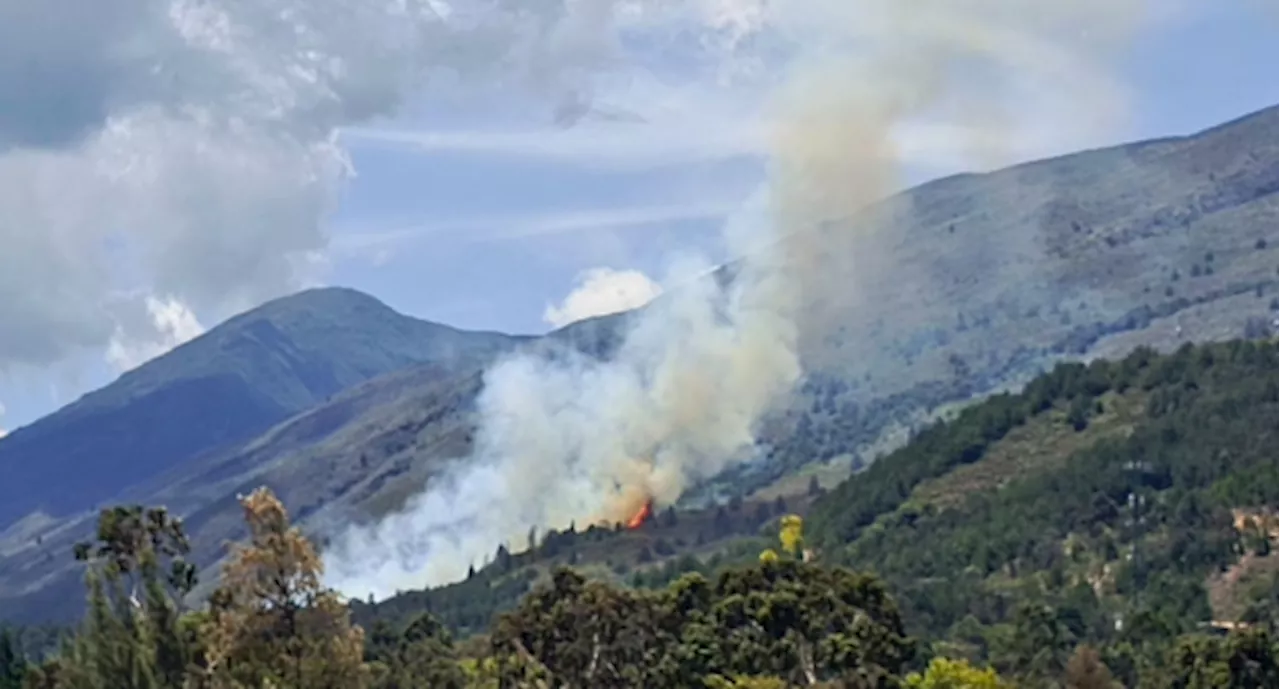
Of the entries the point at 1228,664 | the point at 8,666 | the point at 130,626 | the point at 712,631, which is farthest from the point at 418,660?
the point at 130,626

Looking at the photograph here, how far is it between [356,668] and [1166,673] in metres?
74.6

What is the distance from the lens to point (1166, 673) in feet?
421

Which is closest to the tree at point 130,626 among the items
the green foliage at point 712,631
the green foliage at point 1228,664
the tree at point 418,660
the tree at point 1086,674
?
the tree at point 418,660

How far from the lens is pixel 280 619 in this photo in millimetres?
70875

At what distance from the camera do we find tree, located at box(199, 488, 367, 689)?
6956 centimetres

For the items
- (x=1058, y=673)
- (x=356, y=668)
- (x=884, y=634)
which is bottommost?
(x=1058, y=673)

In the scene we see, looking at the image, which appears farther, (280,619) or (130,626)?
(130,626)

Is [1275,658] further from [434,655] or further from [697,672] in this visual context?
[434,655]

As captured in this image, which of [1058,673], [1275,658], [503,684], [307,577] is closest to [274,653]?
[307,577]

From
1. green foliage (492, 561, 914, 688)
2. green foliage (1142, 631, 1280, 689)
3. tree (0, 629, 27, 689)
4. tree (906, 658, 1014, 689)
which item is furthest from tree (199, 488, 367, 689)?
tree (0, 629, 27, 689)

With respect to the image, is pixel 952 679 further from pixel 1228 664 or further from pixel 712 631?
pixel 1228 664

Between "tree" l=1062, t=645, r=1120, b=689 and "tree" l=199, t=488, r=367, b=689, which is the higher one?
"tree" l=199, t=488, r=367, b=689

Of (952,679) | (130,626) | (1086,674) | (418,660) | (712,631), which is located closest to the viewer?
(130,626)

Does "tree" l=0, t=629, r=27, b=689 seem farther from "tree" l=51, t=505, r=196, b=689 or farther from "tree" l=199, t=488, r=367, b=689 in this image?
"tree" l=199, t=488, r=367, b=689
